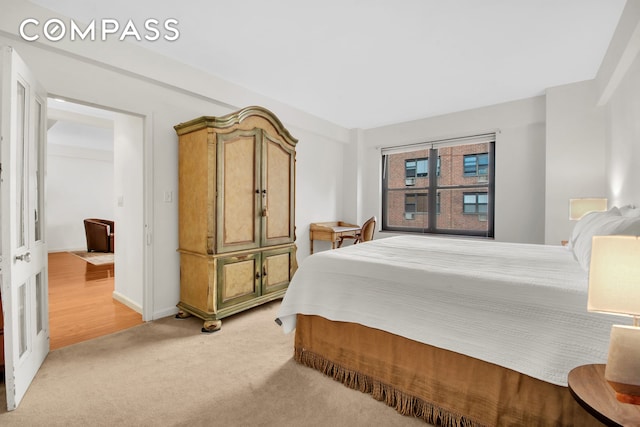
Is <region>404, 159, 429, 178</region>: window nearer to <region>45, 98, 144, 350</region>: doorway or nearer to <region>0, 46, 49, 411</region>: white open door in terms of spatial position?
<region>45, 98, 144, 350</region>: doorway

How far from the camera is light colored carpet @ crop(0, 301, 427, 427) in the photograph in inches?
61.2

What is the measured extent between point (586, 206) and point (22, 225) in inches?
179

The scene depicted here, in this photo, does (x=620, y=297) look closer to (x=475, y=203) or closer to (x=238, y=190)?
(x=238, y=190)

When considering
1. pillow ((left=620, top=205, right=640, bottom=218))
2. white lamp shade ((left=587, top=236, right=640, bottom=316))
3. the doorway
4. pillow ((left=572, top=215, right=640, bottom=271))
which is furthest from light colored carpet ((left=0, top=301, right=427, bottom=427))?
pillow ((left=620, top=205, right=640, bottom=218))

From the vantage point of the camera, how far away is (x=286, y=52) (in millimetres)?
2789

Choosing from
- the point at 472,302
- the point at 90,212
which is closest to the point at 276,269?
the point at 472,302

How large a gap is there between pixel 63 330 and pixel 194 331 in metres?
1.15

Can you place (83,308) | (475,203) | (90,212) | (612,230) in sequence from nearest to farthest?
(612,230) → (83,308) → (475,203) → (90,212)

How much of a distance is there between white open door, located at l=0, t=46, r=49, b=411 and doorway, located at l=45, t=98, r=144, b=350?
1.15ft

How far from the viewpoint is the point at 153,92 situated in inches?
112

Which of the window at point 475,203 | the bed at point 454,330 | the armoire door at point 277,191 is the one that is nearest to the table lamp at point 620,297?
the bed at point 454,330

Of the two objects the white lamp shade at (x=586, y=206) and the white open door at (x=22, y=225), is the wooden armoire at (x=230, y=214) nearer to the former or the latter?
the white open door at (x=22, y=225)

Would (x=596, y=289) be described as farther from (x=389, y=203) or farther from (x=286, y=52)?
(x=389, y=203)

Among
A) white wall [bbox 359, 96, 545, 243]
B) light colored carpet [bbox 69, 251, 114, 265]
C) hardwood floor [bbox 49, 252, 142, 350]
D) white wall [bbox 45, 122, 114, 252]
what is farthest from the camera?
white wall [bbox 45, 122, 114, 252]
